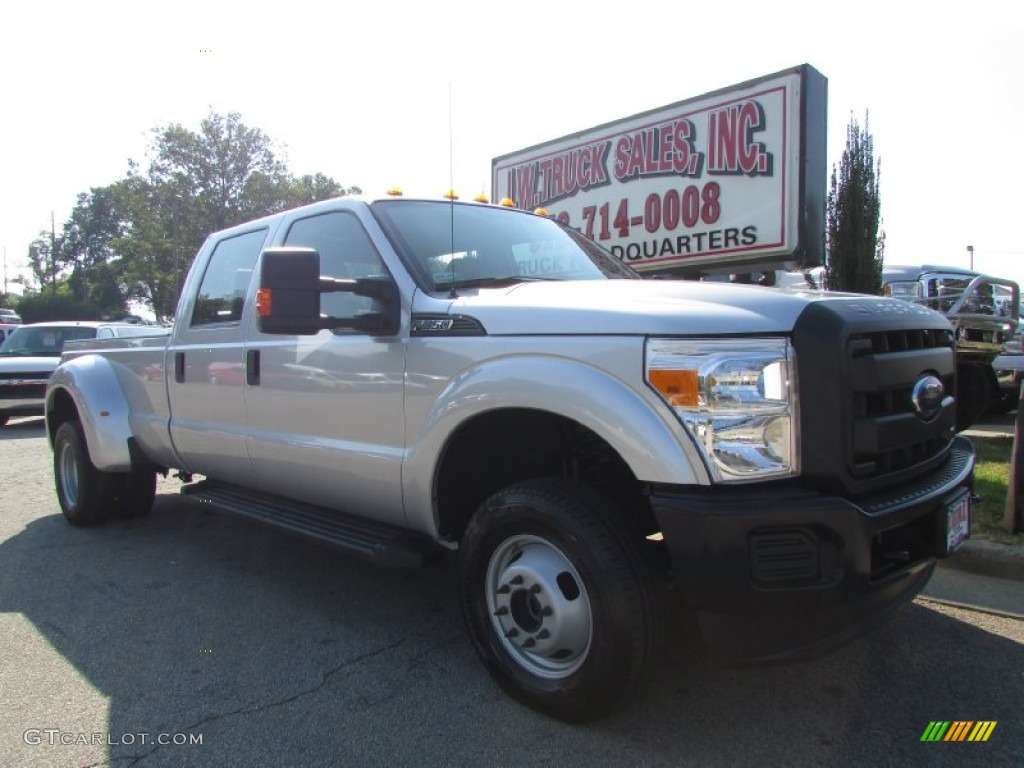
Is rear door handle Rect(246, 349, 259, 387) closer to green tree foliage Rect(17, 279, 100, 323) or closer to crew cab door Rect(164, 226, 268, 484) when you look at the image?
crew cab door Rect(164, 226, 268, 484)

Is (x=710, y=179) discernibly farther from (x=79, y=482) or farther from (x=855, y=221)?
(x=79, y=482)

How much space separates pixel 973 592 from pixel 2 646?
4.64 meters

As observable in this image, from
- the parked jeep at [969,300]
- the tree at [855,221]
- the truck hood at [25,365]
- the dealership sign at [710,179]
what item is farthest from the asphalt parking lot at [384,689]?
the truck hood at [25,365]

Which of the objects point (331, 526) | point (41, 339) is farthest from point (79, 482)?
point (41, 339)

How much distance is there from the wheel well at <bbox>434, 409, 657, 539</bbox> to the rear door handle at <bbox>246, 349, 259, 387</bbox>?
→ 4.52 ft

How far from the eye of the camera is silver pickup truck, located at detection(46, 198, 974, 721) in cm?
216

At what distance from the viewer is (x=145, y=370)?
4.87 m

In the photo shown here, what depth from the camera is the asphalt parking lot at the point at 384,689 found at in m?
2.44

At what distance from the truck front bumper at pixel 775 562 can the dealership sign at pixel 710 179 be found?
512 cm

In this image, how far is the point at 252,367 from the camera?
12.7 ft

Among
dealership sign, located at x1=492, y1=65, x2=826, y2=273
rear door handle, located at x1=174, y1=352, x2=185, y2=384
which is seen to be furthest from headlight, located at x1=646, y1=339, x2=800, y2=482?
dealership sign, located at x1=492, y1=65, x2=826, y2=273

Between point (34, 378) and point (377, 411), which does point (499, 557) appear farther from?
point (34, 378)

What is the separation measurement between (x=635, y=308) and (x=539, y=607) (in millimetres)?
1095

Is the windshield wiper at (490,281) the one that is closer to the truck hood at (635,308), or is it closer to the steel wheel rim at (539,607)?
the truck hood at (635,308)
